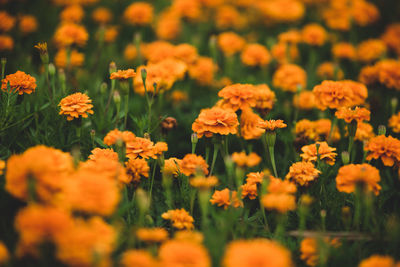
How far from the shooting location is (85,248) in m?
1.08

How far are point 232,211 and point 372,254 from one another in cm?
64

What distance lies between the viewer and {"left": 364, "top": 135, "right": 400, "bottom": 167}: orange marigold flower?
181 centimetres

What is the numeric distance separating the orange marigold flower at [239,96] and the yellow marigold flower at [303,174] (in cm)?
45

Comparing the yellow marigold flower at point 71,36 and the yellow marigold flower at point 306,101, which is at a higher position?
the yellow marigold flower at point 71,36

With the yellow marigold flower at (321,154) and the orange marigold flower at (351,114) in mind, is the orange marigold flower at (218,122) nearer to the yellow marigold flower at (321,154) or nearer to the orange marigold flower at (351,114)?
the yellow marigold flower at (321,154)

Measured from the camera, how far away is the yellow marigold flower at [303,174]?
172 cm

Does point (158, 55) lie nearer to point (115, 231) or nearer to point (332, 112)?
point (332, 112)

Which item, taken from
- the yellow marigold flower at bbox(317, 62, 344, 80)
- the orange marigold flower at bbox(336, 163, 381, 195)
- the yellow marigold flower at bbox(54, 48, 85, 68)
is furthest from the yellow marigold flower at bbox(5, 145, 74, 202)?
the yellow marigold flower at bbox(317, 62, 344, 80)

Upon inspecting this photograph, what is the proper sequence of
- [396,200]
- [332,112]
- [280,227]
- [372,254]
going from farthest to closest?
[332,112], [396,200], [372,254], [280,227]

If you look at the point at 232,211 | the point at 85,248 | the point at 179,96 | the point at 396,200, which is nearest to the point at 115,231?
the point at 85,248

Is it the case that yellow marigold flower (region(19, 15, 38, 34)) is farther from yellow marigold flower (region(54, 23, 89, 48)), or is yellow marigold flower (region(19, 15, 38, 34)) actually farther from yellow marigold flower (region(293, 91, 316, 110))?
yellow marigold flower (region(293, 91, 316, 110))

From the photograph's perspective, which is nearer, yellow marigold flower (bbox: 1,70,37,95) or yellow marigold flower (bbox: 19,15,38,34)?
yellow marigold flower (bbox: 1,70,37,95)

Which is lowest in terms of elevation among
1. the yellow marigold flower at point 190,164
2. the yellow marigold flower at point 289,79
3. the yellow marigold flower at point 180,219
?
the yellow marigold flower at point 180,219

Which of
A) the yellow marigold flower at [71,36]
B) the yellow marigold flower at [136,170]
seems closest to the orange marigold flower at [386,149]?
the yellow marigold flower at [136,170]
